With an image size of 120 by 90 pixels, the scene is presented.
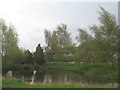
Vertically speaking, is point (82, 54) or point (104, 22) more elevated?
point (104, 22)

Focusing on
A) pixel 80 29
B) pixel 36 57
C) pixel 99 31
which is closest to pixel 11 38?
pixel 80 29

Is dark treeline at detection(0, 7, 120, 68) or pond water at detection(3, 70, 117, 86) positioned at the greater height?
dark treeline at detection(0, 7, 120, 68)

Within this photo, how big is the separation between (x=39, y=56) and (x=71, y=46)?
318 inches

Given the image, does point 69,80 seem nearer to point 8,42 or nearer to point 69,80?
point 69,80

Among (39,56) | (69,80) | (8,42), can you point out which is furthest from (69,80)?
(39,56)

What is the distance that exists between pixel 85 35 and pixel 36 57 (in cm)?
1821

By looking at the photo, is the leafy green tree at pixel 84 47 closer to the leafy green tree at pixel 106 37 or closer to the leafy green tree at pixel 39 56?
the leafy green tree at pixel 106 37

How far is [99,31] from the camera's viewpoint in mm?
31281

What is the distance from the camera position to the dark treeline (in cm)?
3059

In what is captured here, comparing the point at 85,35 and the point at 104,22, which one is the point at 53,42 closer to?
the point at 85,35

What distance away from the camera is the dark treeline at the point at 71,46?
30.6 meters

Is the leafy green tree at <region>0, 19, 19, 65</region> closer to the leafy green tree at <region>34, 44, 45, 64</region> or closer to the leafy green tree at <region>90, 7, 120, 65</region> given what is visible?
the leafy green tree at <region>90, 7, 120, 65</region>

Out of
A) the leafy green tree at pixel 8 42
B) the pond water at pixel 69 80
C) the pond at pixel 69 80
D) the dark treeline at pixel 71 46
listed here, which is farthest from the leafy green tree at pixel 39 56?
the pond water at pixel 69 80

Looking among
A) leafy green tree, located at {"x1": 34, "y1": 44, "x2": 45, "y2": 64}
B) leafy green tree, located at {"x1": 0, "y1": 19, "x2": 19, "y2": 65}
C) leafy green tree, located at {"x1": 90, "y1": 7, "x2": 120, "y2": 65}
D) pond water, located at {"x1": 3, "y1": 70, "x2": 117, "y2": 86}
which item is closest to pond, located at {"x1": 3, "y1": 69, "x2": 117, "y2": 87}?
pond water, located at {"x1": 3, "y1": 70, "x2": 117, "y2": 86}
